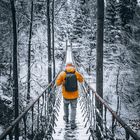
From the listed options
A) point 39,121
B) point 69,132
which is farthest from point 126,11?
point 39,121

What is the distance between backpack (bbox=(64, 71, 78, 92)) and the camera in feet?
22.8

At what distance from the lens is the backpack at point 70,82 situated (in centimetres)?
695

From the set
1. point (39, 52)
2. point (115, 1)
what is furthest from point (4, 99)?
point (115, 1)

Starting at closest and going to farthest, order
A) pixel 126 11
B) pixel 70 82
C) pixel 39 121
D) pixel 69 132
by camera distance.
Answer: pixel 39 121 < pixel 70 82 < pixel 69 132 < pixel 126 11

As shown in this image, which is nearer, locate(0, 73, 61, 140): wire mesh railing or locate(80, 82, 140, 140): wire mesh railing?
locate(80, 82, 140, 140): wire mesh railing

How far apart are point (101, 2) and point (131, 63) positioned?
790 inches

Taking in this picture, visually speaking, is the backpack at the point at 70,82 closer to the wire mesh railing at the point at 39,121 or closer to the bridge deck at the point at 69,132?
the wire mesh railing at the point at 39,121

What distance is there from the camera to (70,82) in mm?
7004

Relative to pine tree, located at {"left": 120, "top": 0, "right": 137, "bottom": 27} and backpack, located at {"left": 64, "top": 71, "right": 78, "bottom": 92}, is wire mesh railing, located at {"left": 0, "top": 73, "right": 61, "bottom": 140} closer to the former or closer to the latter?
backpack, located at {"left": 64, "top": 71, "right": 78, "bottom": 92}

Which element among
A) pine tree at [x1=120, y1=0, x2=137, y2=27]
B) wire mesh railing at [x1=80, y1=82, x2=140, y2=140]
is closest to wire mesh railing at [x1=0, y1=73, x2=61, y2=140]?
wire mesh railing at [x1=80, y1=82, x2=140, y2=140]

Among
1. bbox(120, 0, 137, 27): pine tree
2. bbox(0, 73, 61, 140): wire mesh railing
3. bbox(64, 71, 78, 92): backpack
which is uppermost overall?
bbox(120, 0, 137, 27): pine tree

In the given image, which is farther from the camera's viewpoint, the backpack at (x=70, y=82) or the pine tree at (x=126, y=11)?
the pine tree at (x=126, y=11)

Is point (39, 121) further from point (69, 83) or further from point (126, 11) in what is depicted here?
point (126, 11)

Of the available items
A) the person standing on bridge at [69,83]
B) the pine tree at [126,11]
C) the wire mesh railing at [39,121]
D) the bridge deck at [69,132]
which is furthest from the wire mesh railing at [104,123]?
the pine tree at [126,11]
